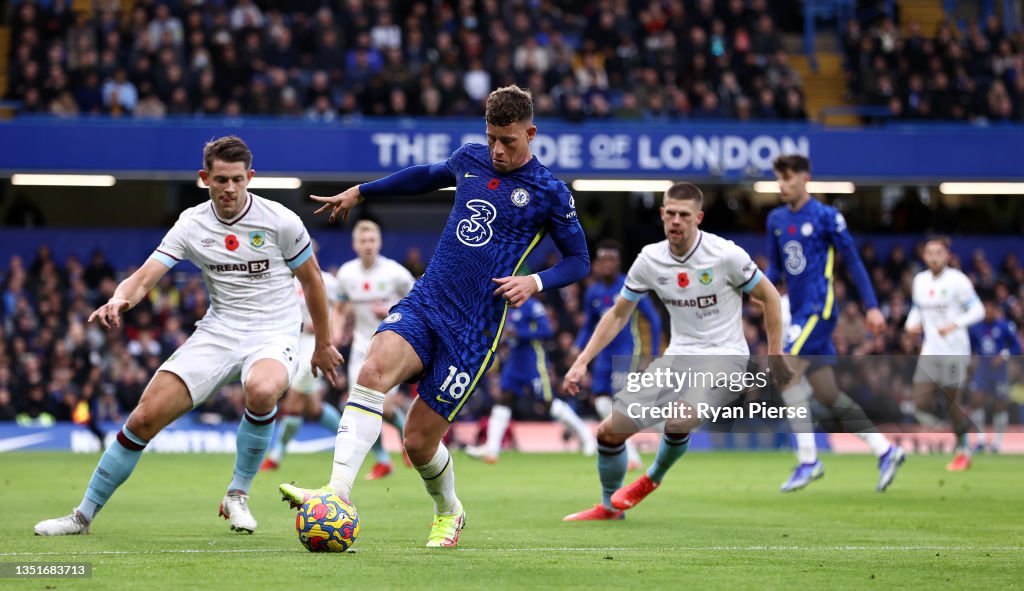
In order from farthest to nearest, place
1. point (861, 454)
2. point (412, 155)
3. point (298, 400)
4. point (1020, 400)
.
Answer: point (412, 155) → point (1020, 400) → point (861, 454) → point (298, 400)

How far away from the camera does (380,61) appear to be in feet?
87.1

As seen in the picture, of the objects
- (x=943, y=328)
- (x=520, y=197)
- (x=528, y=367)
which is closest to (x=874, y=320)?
(x=943, y=328)

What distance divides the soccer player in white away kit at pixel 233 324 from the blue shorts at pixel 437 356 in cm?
98

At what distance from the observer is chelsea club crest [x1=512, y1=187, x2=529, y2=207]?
24.4 ft

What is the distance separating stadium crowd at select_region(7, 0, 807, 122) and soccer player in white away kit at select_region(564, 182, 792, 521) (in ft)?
52.2

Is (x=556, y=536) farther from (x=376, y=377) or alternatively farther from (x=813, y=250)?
(x=813, y=250)

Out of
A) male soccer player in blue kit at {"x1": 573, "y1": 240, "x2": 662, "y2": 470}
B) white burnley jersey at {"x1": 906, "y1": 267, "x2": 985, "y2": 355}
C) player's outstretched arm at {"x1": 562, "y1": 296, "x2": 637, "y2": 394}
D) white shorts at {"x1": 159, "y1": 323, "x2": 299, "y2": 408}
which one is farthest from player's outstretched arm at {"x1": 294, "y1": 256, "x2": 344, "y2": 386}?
white burnley jersey at {"x1": 906, "y1": 267, "x2": 985, "y2": 355}

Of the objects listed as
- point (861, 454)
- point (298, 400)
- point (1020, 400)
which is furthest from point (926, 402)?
point (298, 400)

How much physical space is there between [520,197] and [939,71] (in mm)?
22819

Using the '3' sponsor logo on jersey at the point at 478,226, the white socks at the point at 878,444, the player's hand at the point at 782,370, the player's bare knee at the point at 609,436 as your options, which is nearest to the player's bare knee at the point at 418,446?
the '3' sponsor logo on jersey at the point at 478,226

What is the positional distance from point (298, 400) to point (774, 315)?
6.95 m

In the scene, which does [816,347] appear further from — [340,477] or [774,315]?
[340,477]

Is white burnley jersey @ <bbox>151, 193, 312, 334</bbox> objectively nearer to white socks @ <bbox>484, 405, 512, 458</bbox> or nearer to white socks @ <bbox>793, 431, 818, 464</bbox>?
white socks @ <bbox>793, 431, 818, 464</bbox>

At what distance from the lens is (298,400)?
15086 mm
